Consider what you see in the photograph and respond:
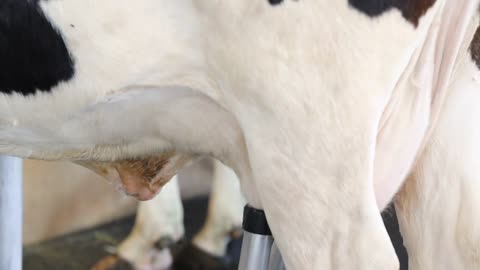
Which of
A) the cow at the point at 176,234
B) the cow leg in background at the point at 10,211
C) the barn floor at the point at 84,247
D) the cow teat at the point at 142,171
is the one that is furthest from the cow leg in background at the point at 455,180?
the cow at the point at 176,234

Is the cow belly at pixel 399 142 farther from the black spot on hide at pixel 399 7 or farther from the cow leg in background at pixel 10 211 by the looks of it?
the cow leg in background at pixel 10 211

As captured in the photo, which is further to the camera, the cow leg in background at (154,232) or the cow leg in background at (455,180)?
the cow leg in background at (154,232)

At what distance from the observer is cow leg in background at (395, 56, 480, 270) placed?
80 cm

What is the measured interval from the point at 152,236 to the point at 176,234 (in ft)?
0.21

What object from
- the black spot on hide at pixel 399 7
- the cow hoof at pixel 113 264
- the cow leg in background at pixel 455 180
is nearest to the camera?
the black spot on hide at pixel 399 7

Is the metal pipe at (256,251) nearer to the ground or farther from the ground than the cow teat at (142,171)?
nearer to the ground

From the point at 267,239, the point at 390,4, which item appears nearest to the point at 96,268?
the point at 267,239

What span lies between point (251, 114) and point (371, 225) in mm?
153

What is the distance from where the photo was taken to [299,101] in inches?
27.1

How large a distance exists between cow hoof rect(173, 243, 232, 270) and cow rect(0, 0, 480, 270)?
92 cm

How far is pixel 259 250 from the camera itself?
3.14ft

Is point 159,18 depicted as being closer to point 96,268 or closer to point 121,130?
point 121,130

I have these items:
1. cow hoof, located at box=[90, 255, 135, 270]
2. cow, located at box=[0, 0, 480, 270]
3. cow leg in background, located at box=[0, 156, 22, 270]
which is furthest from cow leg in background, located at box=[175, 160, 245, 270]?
cow, located at box=[0, 0, 480, 270]

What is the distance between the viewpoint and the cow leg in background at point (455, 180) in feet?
2.62
